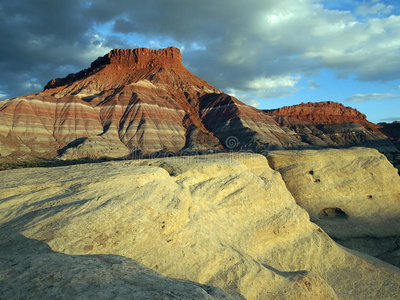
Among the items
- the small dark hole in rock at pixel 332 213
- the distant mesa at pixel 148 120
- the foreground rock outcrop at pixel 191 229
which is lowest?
the small dark hole in rock at pixel 332 213

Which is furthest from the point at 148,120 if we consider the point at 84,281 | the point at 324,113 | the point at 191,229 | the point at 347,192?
the point at 84,281

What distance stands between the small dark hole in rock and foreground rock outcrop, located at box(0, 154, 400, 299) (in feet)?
18.0

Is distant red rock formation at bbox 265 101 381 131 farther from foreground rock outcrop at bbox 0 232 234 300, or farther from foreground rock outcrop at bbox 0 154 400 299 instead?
foreground rock outcrop at bbox 0 232 234 300

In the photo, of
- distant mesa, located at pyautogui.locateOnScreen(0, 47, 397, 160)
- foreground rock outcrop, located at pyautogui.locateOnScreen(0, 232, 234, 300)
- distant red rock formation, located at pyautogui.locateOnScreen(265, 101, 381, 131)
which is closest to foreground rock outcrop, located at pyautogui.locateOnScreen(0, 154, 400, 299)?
foreground rock outcrop, located at pyautogui.locateOnScreen(0, 232, 234, 300)

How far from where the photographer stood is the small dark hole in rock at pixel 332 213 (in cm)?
1759

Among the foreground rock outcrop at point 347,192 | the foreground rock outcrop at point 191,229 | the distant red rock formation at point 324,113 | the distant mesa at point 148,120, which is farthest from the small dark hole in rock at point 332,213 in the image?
the distant red rock formation at point 324,113

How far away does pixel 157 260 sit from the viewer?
24.1ft

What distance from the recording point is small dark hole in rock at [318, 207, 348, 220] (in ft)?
57.7

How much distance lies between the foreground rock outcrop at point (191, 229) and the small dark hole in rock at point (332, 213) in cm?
548

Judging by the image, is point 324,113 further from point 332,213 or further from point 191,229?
point 191,229

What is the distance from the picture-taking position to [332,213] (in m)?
17.9

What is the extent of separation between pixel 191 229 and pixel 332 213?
1245 centimetres

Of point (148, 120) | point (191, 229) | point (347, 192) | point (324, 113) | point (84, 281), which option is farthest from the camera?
point (324, 113)

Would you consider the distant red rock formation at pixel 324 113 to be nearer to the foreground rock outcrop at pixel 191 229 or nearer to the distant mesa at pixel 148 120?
the distant mesa at pixel 148 120
